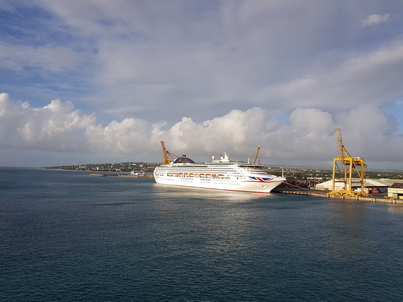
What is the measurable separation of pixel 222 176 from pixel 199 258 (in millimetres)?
81849

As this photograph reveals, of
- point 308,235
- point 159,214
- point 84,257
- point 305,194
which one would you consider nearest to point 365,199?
point 305,194

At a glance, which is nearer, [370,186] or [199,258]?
[199,258]

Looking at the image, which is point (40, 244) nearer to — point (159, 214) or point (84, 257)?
point (84, 257)

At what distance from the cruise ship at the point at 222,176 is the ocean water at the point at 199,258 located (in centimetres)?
4474

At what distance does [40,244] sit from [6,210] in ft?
106

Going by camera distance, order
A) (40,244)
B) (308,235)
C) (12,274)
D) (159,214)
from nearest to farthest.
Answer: (12,274) → (40,244) → (308,235) → (159,214)

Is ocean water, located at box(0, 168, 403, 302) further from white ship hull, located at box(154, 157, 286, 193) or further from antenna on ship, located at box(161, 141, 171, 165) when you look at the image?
antenna on ship, located at box(161, 141, 171, 165)

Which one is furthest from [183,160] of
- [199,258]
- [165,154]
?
[199,258]

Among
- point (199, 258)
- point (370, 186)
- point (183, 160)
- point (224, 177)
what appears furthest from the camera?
point (183, 160)

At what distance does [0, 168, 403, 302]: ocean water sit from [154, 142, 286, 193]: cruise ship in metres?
44.7

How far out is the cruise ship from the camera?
10242cm

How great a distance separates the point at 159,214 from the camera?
59.8 meters

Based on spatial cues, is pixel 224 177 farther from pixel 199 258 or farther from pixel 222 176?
pixel 199 258

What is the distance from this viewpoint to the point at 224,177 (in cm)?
11300
